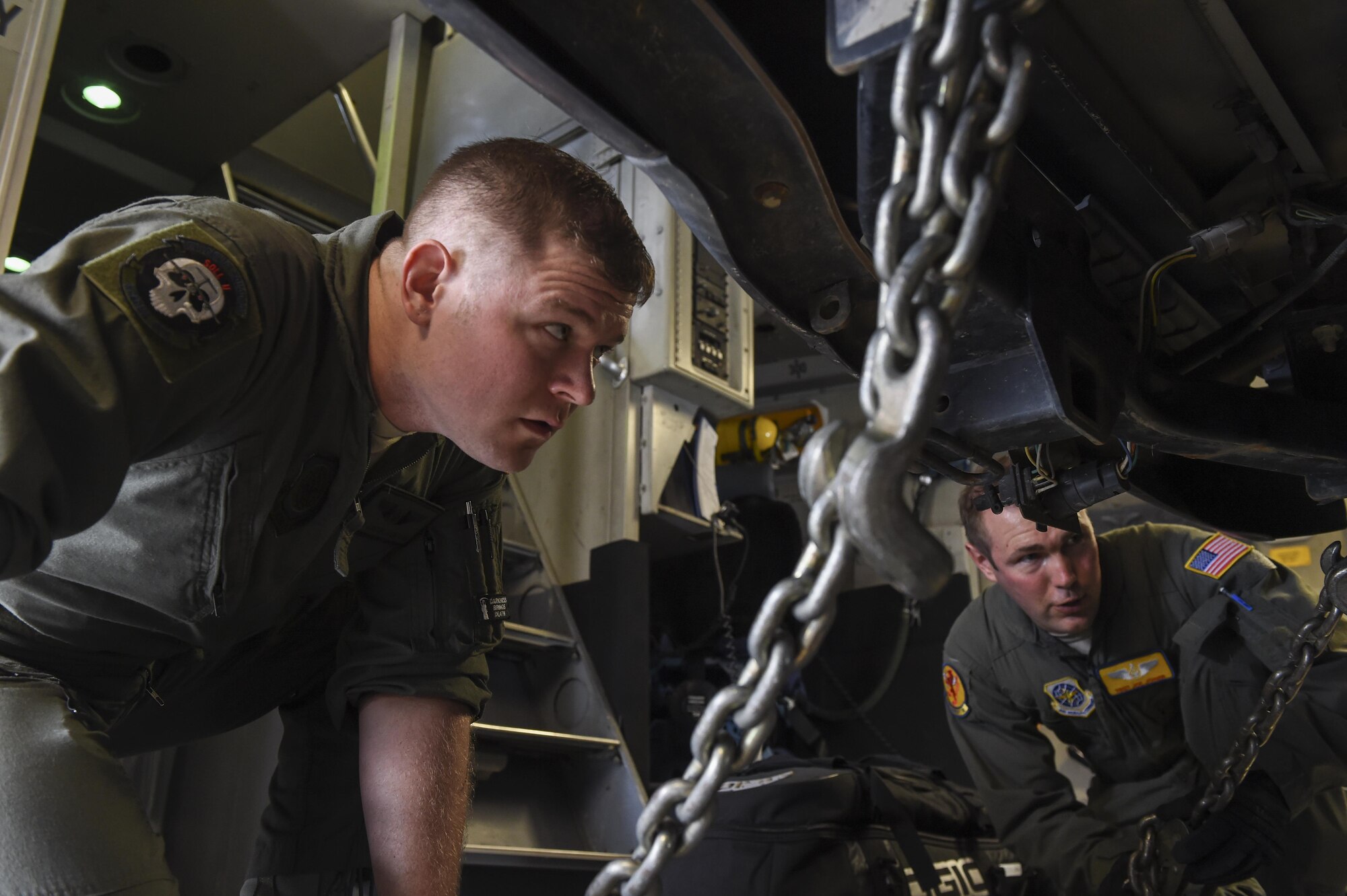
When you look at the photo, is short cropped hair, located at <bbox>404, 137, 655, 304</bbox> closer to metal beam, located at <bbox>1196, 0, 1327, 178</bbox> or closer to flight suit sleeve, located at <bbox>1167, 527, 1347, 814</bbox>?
metal beam, located at <bbox>1196, 0, 1327, 178</bbox>

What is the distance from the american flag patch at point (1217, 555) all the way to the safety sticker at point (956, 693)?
0.68 m

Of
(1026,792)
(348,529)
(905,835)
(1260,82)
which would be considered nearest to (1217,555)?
(1026,792)

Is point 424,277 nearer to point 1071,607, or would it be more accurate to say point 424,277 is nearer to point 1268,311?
point 1268,311

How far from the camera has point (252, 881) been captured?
5.24ft

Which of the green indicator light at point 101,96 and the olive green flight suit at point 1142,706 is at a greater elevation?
the green indicator light at point 101,96

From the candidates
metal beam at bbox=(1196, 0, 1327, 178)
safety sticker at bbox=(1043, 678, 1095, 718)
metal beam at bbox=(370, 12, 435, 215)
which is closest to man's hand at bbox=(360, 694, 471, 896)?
metal beam at bbox=(1196, 0, 1327, 178)

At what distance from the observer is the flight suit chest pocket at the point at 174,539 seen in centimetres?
116

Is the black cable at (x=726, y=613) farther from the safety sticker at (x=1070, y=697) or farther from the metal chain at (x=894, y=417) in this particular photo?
the metal chain at (x=894, y=417)

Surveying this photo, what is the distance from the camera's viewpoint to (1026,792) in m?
2.63

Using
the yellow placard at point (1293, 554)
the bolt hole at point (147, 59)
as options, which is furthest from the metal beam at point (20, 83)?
the yellow placard at point (1293, 554)

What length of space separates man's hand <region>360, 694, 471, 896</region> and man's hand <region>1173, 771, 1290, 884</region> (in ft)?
4.50

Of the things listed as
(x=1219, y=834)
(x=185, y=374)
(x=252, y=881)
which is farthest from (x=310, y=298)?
(x=1219, y=834)

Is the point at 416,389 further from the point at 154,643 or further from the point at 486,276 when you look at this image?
the point at 154,643

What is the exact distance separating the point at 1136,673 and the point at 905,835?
2.33 ft
